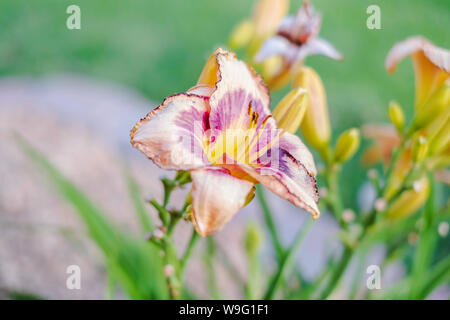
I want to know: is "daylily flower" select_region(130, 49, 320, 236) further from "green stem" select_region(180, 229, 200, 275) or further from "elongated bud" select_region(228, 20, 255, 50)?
"elongated bud" select_region(228, 20, 255, 50)

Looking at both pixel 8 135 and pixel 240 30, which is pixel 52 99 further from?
pixel 240 30

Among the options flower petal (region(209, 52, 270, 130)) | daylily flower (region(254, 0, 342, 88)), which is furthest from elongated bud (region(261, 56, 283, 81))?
flower petal (region(209, 52, 270, 130))

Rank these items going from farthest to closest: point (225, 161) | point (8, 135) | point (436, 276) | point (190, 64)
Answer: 1. point (190, 64)
2. point (8, 135)
3. point (436, 276)
4. point (225, 161)

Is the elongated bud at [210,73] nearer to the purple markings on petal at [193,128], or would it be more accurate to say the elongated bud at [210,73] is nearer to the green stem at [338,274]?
the purple markings on petal at [193,128]

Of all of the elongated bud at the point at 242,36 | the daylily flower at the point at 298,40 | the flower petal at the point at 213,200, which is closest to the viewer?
the flower petal at the point at 213,200

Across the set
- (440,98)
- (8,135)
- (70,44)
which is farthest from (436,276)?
(70,44)

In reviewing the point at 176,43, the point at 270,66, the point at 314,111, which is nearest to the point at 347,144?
the point at 314,111

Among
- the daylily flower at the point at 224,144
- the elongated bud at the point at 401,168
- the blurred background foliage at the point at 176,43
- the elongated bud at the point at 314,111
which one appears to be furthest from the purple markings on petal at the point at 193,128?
the blurred background foliage at the point at 176,43
